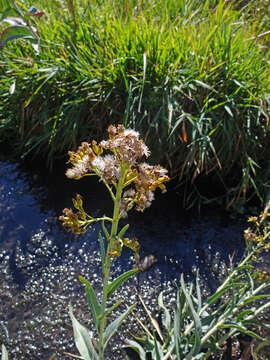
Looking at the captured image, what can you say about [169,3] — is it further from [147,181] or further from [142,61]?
[147,181]

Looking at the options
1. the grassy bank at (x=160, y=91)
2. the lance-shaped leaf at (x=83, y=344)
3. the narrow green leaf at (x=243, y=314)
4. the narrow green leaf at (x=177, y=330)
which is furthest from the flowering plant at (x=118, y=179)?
the grassy bank at (x=160, y=91)

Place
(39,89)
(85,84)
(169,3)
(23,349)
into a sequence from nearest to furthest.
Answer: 1. (23,349)
2. (85,84)
3. (39,89)
4. (169,3)

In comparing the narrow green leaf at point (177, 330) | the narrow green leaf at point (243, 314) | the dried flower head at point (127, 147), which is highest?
the dried flower head at point (127, 147)

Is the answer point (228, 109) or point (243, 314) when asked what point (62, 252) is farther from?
point (228, 109)

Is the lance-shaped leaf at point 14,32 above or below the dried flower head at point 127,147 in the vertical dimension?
above

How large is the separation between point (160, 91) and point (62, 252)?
3.89ft

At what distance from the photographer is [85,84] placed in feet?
7.43

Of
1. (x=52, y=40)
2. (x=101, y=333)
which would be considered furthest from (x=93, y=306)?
(x=52, y=40)

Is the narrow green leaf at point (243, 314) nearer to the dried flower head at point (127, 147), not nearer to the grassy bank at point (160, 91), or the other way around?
the dried flower head at point (127, 147)

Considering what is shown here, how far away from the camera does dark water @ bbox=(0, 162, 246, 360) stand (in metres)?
1.66

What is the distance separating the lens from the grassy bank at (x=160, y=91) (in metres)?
2.27

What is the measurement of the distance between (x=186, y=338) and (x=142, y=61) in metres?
1.69

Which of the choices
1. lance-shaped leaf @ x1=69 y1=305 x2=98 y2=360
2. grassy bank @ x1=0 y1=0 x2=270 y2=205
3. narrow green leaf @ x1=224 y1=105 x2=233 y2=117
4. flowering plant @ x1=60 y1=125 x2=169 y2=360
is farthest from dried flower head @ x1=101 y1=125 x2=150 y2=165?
narrow green leaf @ x1=224 y1=105 x2=233 y2=117

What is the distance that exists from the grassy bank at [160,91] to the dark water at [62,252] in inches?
9.6
